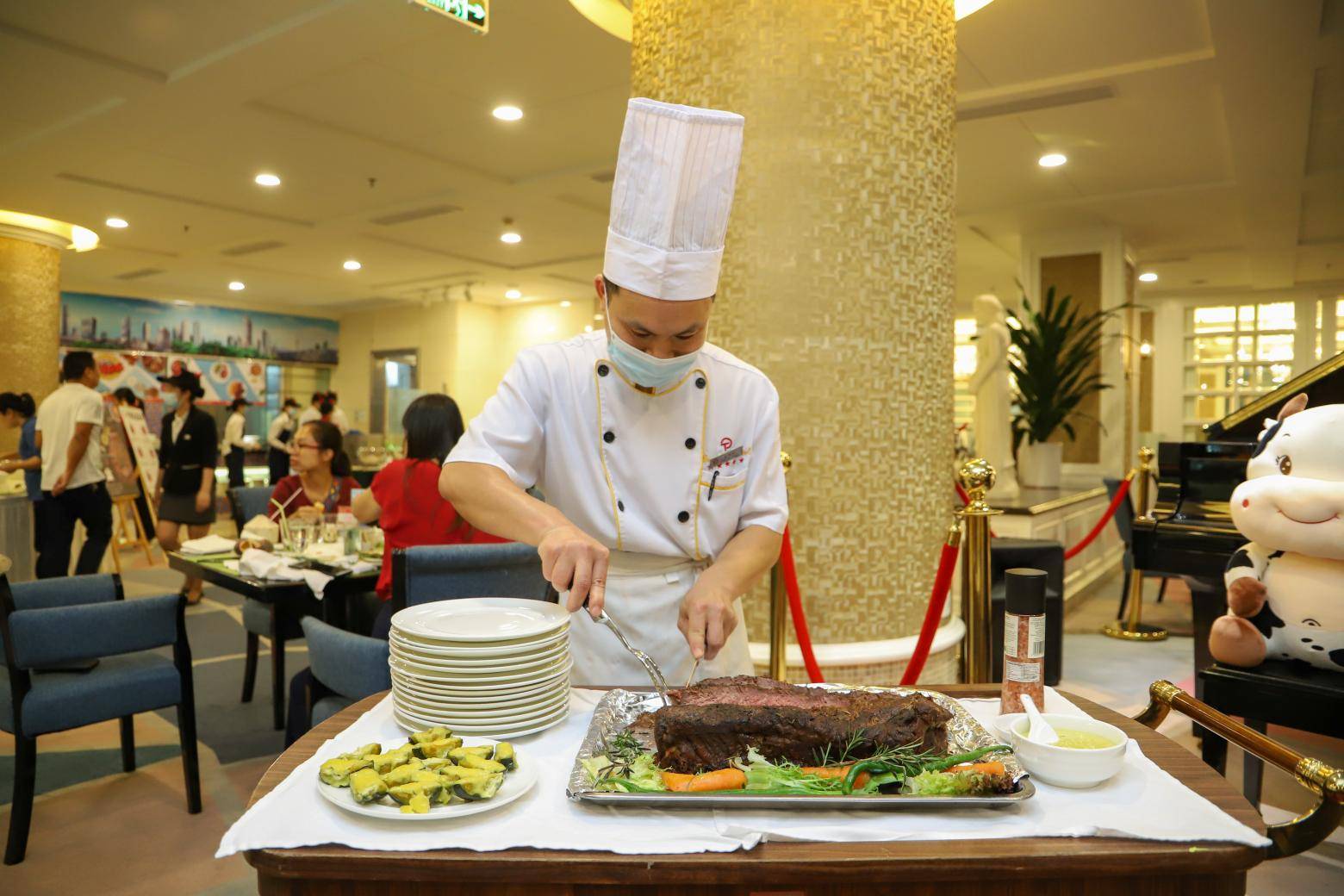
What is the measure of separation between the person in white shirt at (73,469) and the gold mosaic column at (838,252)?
16.3ft

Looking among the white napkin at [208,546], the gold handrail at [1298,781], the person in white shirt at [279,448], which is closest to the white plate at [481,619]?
the gold handrail at [1298,781]

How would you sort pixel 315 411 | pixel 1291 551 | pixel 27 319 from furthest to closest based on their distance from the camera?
pixel 315 411 → pixel 27 319 → pixel 1291 551

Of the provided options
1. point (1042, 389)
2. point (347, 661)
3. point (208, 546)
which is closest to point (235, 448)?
point (208, 546)

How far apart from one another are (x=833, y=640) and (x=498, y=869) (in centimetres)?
247

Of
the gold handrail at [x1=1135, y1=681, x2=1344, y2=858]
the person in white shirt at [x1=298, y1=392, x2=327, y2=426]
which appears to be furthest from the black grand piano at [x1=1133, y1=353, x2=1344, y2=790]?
the person in white shirt at [x1=298, y1=392, x2=327, y2=426]

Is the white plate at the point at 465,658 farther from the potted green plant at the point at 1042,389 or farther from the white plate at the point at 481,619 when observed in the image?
the potted green plant at the point at 1042,389

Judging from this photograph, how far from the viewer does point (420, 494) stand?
3.34 metres

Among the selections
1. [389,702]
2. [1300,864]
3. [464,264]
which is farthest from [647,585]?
[464,264]

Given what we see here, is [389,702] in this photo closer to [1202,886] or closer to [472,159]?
[1202,886]

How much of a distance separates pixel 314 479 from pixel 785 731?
4060mm

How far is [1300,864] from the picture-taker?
280 cm

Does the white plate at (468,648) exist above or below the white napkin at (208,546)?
above

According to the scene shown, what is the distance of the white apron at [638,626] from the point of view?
178 cm

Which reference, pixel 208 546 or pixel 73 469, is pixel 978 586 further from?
pixel 73 469
